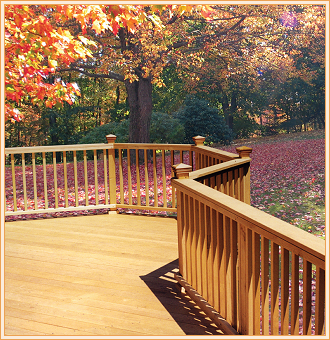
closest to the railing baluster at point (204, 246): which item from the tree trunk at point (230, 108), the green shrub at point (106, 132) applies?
the green shrub at point (106, 132)

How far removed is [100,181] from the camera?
12.2 m

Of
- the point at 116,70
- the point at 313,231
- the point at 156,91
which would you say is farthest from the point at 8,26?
the point at 156,91

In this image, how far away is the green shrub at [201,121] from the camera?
16.2 metres

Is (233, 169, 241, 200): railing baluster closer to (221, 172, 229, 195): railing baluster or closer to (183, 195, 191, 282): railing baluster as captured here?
(221, 172, 229, 195): railing baluster

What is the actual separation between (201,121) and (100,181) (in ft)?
18.7

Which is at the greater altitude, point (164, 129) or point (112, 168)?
point (164, 129)

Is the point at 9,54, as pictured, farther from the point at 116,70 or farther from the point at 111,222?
the point at 116,70

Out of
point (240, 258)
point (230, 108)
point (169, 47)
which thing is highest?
point (169, 47)

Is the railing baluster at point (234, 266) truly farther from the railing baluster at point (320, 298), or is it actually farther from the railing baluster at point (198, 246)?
the railing baluster at point (320, 298)

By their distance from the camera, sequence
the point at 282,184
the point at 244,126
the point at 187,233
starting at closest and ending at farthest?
the point at 187,233, the point at 282,184, the point at 244,126

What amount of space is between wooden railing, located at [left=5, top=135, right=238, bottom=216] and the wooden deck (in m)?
0.45

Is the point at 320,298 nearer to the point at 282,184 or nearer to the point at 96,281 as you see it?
the point at 96,281

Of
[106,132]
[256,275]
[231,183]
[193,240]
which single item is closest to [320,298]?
[256,275]

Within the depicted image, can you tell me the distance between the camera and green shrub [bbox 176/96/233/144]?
16.2 meters
